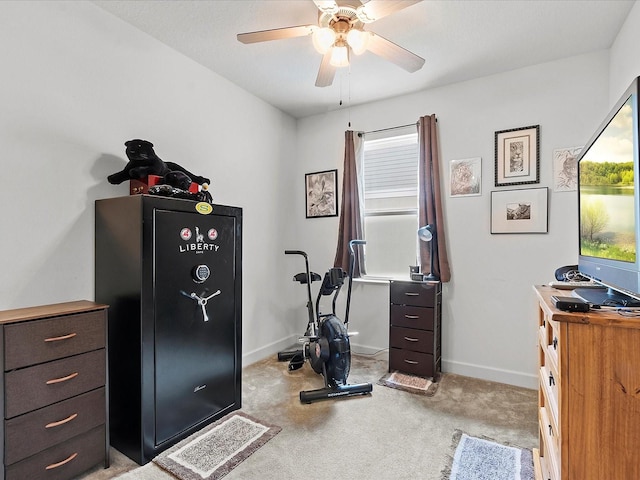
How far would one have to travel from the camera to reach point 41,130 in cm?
189

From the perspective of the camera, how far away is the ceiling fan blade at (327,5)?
167 centimetres

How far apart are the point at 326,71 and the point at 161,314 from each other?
1816mm

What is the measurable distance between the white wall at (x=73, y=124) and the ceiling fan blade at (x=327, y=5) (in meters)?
1.44

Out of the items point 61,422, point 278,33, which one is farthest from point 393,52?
point 61,422

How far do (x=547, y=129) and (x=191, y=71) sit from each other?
2.94 metres

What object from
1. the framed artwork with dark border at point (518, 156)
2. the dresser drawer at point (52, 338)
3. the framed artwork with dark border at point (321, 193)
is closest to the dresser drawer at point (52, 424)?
the dresser drawer at point (52, 338)

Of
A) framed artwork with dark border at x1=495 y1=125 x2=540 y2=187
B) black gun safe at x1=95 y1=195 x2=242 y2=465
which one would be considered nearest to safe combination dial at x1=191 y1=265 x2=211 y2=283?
black gun safe at x1=95 y1=195 x2=242 y2=465

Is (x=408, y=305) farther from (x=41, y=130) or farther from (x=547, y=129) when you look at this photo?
(x=41, y=130)

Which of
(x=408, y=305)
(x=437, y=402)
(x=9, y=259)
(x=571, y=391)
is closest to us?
(x=571, y=391)

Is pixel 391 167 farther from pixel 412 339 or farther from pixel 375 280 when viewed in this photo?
pixel 412 339

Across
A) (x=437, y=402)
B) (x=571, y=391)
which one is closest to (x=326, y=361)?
(x=437, y=402)

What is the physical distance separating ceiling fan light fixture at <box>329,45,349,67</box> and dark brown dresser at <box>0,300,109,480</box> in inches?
75.8

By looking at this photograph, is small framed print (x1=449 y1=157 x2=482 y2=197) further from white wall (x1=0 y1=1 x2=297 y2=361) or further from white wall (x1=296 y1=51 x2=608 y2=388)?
white wall (x1=0 y1=1 x2=297 y2=361)

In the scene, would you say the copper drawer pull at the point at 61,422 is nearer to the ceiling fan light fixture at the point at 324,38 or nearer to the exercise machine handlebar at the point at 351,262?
the exercise machine handlebar at the point at 351,262
